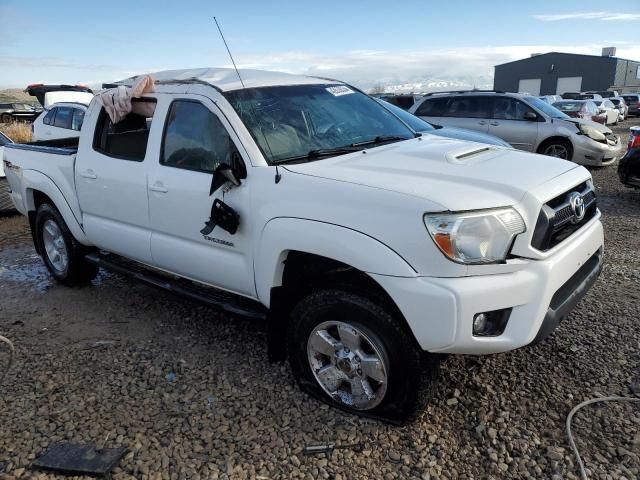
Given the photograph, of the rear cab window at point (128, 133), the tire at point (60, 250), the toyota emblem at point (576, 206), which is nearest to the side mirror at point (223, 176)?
the rear cab window at point (128, 133)

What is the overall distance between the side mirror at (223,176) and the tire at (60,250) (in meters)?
2.34

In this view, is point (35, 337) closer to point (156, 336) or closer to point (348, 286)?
point (156, 336)

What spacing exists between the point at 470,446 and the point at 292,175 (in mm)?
1698

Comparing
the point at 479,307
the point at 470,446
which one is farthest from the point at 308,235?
the point at 470,446

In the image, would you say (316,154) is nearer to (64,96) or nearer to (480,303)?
(480,303)

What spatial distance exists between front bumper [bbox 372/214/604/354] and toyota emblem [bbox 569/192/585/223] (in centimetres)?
34

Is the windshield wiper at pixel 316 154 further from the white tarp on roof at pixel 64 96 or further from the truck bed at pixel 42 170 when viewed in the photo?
the white tarp on roof at pixel 64 96

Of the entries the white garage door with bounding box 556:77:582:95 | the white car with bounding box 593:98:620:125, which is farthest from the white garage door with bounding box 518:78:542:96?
the white car with bounding box 593:98:620:125

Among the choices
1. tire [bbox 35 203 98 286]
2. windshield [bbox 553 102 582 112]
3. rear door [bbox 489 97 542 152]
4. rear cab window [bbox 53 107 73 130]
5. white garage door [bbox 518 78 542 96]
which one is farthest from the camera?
white garage door [bbox 518 78 542 96]

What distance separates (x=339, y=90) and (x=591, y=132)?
8.47m

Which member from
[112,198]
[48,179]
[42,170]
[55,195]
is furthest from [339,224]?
[42,170]

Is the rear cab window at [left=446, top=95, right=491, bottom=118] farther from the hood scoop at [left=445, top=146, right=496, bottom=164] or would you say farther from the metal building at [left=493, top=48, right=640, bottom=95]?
the metal building at [left=493, top=48, right=640, bottom=95]

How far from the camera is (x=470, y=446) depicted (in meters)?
2.71

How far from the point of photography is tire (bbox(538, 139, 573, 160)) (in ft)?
34.1
